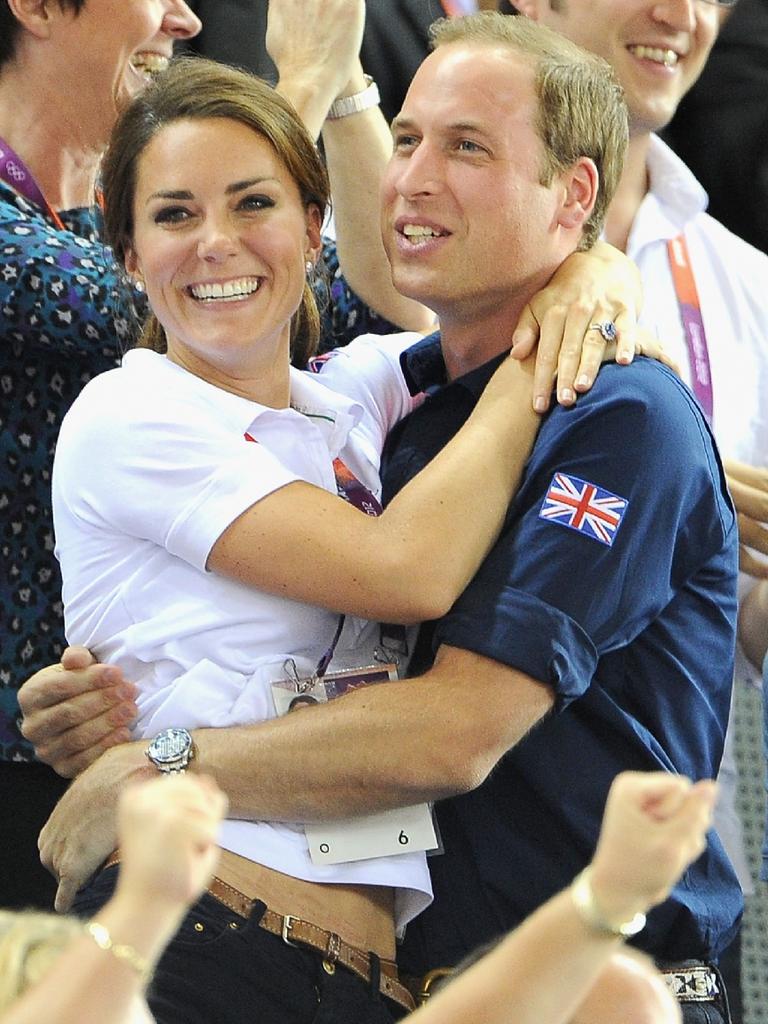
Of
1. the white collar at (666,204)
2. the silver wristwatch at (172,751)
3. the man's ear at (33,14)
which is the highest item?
→ the man's ear at (33,14)

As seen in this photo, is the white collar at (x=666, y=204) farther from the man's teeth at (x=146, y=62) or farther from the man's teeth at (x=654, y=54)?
the man's teeth at (x=146, y=62)

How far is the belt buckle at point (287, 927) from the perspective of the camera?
191 cm

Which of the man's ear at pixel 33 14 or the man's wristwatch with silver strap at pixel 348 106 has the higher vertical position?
the man's ear at pixel 33 14

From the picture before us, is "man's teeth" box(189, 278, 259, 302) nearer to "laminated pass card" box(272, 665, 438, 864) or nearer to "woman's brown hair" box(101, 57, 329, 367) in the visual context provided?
"woman's brown hair" box(101, 57, 329, 367)

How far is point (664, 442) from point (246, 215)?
624 mm

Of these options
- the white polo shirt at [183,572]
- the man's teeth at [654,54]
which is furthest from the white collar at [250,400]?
the man's teeth at [654,54]

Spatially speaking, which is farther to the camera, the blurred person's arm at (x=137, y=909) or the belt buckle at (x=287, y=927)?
the belt buckle at (x=287, y=927)

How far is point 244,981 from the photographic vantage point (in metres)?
1.87

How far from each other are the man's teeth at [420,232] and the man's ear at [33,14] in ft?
2.94

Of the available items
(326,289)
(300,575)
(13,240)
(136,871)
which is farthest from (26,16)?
(136,871)

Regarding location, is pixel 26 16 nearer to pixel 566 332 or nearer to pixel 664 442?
pixel 566 332

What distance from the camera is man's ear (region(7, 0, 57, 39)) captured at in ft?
9.45

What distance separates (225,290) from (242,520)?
364mm

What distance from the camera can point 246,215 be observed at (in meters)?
2.27
